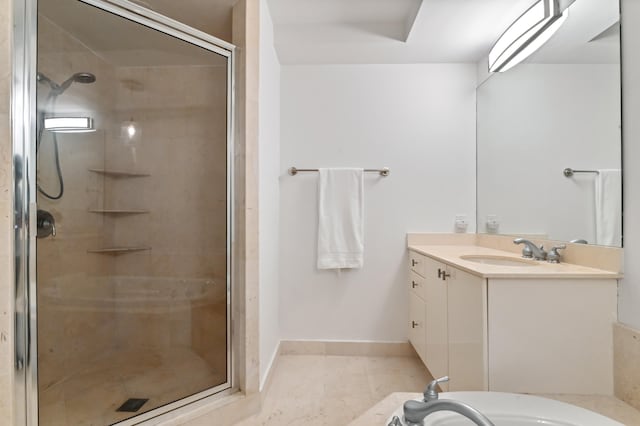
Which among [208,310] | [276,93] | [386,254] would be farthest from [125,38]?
[386,254]

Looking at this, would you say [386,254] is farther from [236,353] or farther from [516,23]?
[516,23]

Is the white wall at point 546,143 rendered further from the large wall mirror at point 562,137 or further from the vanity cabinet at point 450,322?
the vanity cabinet at point 450,322

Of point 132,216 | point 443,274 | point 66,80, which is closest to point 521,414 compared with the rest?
point 443,274

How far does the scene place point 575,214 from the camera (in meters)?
1.55

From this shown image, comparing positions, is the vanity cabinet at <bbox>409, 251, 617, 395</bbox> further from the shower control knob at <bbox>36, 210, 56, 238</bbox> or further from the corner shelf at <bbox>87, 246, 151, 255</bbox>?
the corner shelf at <bbox>87, 246, 151, 255</bbox>

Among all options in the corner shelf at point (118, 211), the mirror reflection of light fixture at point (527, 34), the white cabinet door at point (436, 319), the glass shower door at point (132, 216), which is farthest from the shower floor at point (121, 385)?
the mirror reflection of light fixture at point (527, 34)

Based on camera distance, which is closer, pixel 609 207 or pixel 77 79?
pixel 609 207

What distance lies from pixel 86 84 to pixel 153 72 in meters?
0.35

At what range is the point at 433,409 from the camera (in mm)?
823

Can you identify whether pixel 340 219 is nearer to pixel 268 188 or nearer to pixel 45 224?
pixel 268 188

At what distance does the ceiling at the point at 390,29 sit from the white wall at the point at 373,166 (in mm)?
137

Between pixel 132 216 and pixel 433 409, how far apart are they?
190 cm

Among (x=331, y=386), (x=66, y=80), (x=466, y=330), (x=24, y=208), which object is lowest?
(x=331, y=386)

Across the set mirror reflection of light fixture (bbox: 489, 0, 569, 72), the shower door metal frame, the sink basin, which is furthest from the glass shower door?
mirror reflection of light fixture (bbox: 489, 0, 569, 72)
